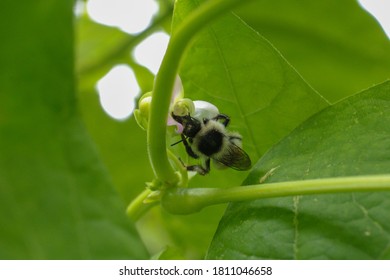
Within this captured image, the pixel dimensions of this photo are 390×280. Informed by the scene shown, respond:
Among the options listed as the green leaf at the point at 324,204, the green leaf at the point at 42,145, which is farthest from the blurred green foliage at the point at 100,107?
the green leaf at the point at 324,204

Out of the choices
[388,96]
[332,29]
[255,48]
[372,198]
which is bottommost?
[372,198]

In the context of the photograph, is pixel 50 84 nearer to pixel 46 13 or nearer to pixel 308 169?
pixel 46 13

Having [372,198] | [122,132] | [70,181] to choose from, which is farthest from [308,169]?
[122,132]

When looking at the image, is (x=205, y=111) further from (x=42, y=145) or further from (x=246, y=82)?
(x=42, y=145)

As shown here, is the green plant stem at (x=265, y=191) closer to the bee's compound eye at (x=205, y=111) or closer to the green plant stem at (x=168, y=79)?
the green plant stem at (x=168, y=79)

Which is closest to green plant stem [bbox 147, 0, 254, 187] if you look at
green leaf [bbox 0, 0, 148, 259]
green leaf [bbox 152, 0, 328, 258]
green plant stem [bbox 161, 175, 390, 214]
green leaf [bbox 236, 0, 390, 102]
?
green plant stem [bbox 161, 175, 390, 214]

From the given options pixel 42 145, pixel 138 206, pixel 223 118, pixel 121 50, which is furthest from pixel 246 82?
pixel 121 50

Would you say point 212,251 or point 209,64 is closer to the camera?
point 212,251
